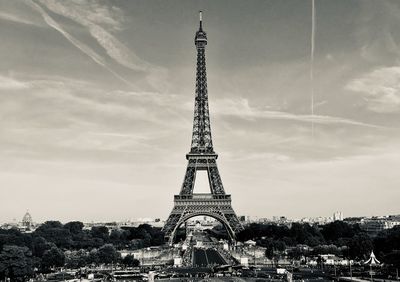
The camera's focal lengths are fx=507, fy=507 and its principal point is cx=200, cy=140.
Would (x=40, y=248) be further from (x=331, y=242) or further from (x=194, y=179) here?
(x=331, y=242)

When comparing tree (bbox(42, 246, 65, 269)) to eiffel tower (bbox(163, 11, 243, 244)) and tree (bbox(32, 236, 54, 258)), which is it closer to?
tree (bbox(32, 236, 54, 258))

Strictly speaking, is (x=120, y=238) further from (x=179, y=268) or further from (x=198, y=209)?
(x=179, y=268)

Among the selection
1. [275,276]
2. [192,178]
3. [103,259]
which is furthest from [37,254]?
[275,276]

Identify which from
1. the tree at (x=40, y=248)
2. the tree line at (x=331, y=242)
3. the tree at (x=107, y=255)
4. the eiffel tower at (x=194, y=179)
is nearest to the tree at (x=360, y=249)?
the tree line at (x=331, y=242)

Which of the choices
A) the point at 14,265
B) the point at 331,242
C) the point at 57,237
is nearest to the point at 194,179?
the point at 331,242

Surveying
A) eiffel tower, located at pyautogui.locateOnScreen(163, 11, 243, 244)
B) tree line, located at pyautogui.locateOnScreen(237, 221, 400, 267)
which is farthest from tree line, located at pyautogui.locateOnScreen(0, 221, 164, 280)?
tree line, located at pyautogui.locateOnScreen(237, 221, 400, 267)

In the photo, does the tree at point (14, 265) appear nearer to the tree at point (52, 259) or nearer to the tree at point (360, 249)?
the tree at point (52, 259)
